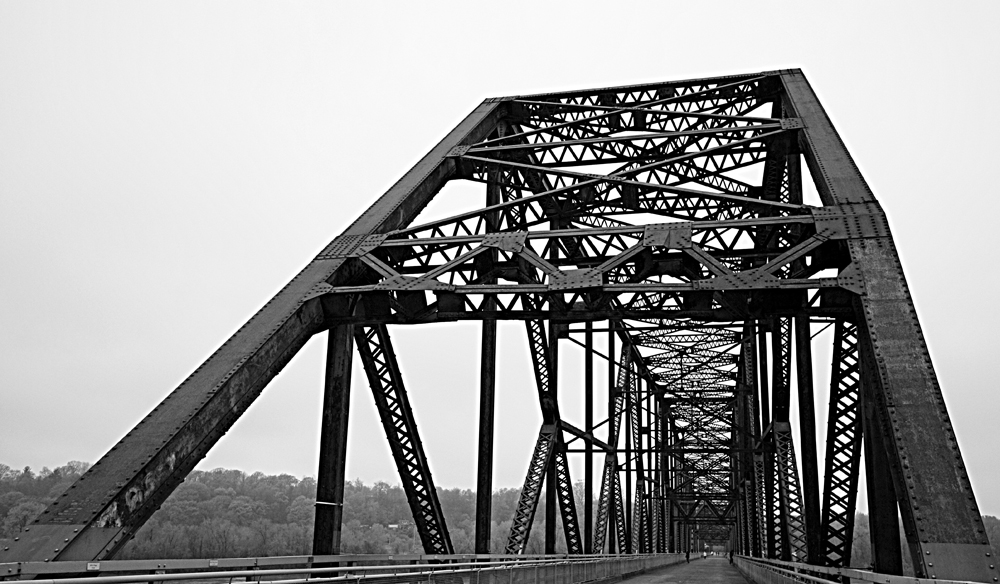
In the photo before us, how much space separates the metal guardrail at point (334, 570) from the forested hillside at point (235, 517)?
12741 millimetres

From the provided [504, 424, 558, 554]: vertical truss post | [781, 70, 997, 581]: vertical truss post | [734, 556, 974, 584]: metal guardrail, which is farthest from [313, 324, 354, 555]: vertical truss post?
[781, 70, 997, 581]: vertical truss post

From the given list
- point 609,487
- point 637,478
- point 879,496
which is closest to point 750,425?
point 637,478

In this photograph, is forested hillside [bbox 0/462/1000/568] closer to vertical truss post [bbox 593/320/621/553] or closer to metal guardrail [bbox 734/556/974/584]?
vertical truss post [bbox 593/320/621/553]

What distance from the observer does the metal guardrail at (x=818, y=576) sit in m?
7.52

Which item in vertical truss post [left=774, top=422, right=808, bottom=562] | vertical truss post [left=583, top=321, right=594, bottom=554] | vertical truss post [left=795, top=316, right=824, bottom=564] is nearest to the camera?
vertical truss post [left=795, top=316, right=824, bottom=564]

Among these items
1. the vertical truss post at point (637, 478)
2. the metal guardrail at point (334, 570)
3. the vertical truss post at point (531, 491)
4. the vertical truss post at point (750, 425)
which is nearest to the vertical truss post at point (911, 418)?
the metal guardrail at point (334, 570)

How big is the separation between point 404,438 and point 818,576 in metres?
7.00

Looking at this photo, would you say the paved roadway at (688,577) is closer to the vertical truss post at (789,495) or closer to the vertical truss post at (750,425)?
the vertical truss post at (750,425)

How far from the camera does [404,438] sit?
1433 centimetres

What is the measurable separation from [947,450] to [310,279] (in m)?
9.27

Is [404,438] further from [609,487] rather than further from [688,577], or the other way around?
[688,577]

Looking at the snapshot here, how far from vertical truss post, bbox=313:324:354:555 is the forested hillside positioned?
15160mm

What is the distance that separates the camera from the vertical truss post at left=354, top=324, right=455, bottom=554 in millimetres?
14172

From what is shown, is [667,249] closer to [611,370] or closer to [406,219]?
[406,219]
